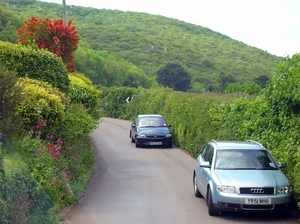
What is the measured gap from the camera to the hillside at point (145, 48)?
275 ft

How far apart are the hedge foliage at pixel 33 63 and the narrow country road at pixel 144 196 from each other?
3585 mm

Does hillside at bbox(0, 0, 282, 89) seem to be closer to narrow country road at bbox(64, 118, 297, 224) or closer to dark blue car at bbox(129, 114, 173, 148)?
dark blue car at bbox(129, 114, 173, 148)

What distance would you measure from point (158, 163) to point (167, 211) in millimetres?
8893

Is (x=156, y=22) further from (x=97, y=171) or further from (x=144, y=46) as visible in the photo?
(x=97, y=171)

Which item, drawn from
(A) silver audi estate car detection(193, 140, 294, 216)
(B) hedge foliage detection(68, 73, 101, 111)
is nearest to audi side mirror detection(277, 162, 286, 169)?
(A) silver audi estate car detection(193, 140, 294, 216)

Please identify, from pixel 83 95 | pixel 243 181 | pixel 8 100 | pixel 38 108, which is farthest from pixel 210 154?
pixel 83 95

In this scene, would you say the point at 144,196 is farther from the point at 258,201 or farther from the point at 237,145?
the point at 258,201

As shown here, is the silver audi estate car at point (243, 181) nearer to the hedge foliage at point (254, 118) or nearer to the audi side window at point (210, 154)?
the audi side window at point (210, 154)

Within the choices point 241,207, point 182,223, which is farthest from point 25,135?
point 241,207

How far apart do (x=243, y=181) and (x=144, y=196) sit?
3444mm

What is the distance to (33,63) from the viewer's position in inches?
659

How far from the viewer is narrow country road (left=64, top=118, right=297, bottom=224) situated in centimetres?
1077

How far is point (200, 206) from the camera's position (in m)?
12.2

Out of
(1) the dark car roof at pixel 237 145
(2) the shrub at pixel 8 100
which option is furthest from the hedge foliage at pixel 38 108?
(1) the dark car roof at pixel 237 145
